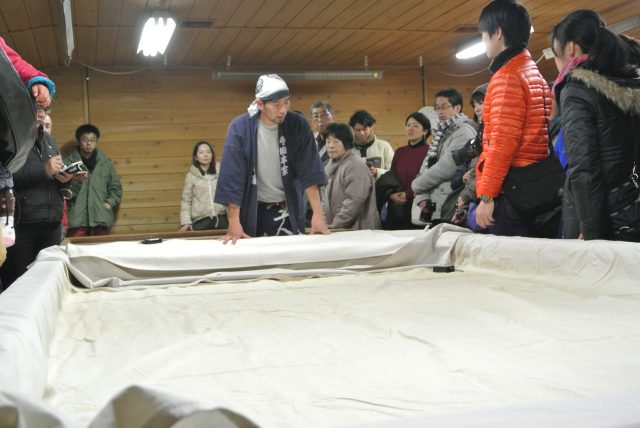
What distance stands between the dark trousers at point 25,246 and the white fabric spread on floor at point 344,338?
0.96 meters

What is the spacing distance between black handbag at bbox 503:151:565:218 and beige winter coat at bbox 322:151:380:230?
180cm

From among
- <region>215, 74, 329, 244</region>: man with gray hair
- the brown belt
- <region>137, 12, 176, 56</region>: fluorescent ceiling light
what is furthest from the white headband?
<region>137, 12, 176, 56</region>: fluorescent ceiling light

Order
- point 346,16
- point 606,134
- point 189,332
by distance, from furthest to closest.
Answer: point 346,16
point 606,134
point 189,332

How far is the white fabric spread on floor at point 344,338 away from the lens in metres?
0.78

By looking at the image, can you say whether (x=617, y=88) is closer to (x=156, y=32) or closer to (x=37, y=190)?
(x=37, y=190)

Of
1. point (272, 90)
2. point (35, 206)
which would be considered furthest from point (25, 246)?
point (272, 90)

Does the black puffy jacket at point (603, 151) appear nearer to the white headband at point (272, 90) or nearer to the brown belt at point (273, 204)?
the white headband at point (272, 90)

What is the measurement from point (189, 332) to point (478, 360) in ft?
1.90

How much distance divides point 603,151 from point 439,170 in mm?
1689

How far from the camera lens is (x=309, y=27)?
560cm

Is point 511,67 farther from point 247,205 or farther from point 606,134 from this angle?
point 247,205

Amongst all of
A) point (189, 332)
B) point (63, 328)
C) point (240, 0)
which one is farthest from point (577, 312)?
point (240, 0)

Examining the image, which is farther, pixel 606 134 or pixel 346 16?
pixel 346 16

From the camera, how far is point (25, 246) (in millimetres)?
3006
